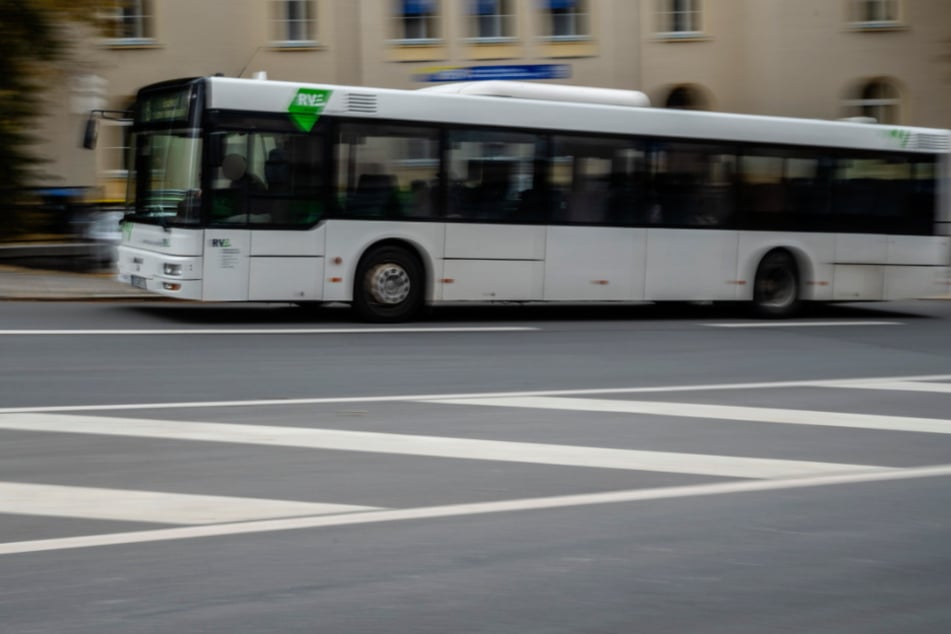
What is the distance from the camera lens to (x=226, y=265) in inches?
558

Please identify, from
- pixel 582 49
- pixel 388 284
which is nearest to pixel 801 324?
pixel 388 284

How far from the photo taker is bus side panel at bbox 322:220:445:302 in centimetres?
1474

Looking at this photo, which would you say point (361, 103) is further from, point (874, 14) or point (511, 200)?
point (874, 14)

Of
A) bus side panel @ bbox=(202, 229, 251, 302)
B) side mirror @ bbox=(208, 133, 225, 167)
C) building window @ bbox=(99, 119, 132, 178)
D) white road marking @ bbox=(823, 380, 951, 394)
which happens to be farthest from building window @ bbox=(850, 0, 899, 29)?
white road marking @ bbox=(823, 380, 951, 394)

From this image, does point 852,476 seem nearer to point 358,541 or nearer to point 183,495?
point 358,541

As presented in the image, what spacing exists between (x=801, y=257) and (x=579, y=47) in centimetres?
1667

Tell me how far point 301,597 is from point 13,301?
42.6 feet

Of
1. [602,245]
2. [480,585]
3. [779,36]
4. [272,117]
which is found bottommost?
[480,585]

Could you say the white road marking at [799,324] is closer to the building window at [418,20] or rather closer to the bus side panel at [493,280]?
the bus side panel at [493,280]

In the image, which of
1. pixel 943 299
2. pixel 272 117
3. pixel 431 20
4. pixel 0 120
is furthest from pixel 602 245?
pixel 431 20

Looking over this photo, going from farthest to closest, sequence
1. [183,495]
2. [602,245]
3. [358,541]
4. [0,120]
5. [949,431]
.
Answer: [0,120] → [602,245] → [949,431] → [183,495] → [358,541]

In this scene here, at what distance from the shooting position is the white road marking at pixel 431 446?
7.15m

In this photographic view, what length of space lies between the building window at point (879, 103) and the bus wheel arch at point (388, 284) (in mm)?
20951

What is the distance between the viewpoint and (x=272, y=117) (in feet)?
47.7
